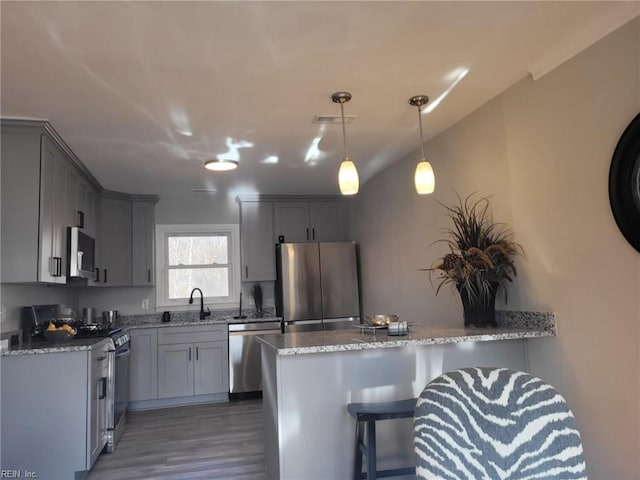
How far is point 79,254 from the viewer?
3693 millimetres

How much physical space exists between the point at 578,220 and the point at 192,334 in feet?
13.2

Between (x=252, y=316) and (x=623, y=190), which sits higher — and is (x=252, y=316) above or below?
below

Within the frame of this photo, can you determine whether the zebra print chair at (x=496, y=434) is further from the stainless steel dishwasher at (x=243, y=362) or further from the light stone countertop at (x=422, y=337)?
the stainless steel dishwasher at (x=243, y=362)

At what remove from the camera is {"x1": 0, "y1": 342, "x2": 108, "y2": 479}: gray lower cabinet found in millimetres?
2791

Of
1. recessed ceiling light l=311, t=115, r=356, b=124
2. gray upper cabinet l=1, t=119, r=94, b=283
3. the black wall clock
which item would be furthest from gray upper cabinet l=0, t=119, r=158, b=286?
the black wall clock

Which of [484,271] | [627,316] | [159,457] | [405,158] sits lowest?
[159,457]

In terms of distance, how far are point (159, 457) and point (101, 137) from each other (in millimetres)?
2365

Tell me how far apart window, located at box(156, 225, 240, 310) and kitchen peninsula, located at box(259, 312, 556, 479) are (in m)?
3.20

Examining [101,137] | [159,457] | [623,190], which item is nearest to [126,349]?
[159,457]

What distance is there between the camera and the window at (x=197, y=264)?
554cm

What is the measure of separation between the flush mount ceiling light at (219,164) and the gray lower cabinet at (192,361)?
1874 millimetres

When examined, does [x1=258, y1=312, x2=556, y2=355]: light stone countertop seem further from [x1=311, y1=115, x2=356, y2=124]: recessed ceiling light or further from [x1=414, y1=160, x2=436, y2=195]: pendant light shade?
[x1=311, y1=115, x2=356, y2=124]: recessed ceiling light

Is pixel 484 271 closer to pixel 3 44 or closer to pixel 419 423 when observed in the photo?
pixel 419 423

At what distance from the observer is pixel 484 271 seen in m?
2.64
